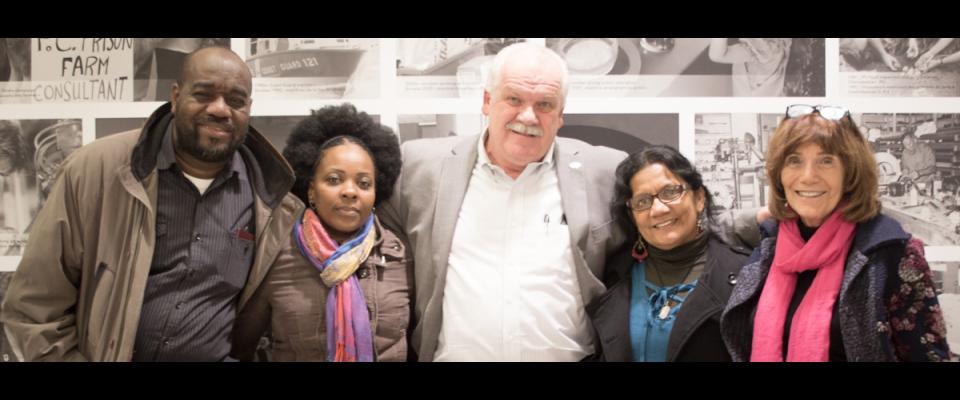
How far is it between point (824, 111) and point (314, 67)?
256 cm

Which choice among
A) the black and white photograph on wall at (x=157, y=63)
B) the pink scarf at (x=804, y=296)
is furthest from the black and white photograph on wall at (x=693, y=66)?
the black and white photograph on wall at (x=157, y=63)

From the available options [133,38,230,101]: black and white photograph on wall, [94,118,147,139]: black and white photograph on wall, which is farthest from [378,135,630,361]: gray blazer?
[94,118,147,139]: black and white photograph on wall

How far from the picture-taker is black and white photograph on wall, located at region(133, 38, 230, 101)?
3.73 m

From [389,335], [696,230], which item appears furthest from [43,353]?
[696,230]

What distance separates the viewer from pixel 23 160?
3.76 metres

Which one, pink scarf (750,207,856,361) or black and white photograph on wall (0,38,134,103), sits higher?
black and white photograph on wall (0,38,134,103)

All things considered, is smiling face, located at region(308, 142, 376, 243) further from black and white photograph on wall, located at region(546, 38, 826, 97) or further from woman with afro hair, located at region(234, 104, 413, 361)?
black and white photograph on wall, located at region(546, 38, 826, 97)

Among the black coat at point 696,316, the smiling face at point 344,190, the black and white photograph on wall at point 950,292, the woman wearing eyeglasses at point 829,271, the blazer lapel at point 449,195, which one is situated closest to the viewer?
the woman wearing eyeglasses at point 829,271

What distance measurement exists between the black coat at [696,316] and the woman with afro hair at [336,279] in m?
0.90

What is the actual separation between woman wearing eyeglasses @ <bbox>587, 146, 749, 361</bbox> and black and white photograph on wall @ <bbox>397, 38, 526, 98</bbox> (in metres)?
1.15

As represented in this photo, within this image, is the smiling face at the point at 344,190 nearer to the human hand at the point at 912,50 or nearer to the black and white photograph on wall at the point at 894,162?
the black and white photograph on wall at the point at 894,162

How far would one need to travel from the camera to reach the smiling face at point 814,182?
260 cm

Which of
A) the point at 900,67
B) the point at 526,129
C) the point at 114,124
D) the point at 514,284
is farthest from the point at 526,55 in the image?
the point at 114,124

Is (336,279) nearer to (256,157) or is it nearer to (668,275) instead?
(256,157)
